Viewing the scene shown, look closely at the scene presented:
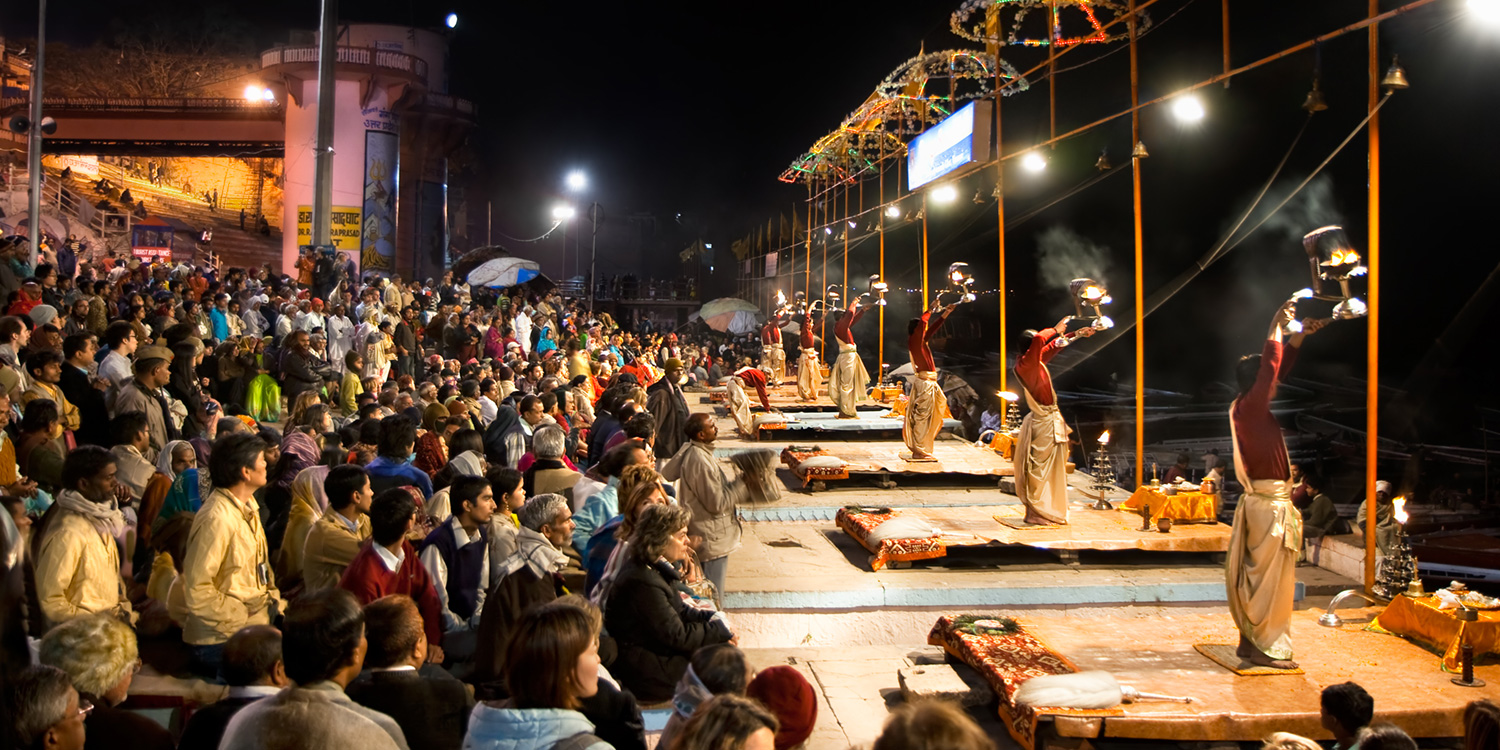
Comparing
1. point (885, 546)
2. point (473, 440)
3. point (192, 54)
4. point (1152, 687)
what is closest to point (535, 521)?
point (473, 440)

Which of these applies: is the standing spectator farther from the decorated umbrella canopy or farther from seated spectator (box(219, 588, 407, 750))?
the decorated umbrella canopy

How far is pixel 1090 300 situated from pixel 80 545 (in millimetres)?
8119

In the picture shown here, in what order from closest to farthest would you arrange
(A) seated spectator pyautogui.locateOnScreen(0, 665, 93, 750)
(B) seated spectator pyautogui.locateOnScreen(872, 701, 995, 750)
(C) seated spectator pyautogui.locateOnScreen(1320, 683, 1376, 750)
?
(B) seated spectator pyautogui.locateOnScreen(872, 701, 995, 750) → (A) seated spectator pyautogui.locateOnScreen(0, 665, 93, 750) → (C) seated spectator pyautogui.locateOnScreen(1320, 683, 1376, 750)

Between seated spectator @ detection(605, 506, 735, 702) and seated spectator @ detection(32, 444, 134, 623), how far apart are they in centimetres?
223

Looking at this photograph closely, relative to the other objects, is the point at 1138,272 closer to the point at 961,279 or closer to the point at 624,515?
the point at 961,279

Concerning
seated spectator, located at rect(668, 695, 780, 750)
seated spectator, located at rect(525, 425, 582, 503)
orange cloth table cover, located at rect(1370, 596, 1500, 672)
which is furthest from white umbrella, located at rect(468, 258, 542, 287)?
seated spectator, located at rect(668, 695, 780, 750)

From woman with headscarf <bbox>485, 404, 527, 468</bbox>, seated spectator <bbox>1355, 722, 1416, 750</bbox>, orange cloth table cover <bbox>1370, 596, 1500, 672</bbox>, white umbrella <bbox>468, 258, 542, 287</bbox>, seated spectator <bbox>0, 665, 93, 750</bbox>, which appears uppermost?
white umbrella <bbox>468, 258, 542, 287</bbox>

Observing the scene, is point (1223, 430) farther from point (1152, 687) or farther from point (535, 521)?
point (535, 521)

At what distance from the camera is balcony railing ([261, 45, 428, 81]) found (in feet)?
108

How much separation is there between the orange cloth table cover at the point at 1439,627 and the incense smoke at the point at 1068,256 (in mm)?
27943

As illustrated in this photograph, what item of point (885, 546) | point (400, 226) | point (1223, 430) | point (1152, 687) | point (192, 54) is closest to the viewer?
point (1152, 687)

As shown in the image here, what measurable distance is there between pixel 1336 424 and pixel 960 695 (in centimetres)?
2825

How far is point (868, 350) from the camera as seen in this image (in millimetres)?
36375

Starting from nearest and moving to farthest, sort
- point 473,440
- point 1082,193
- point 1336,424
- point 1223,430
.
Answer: point 473,440, point 1336,424, point 1082,193, point 1223,430
